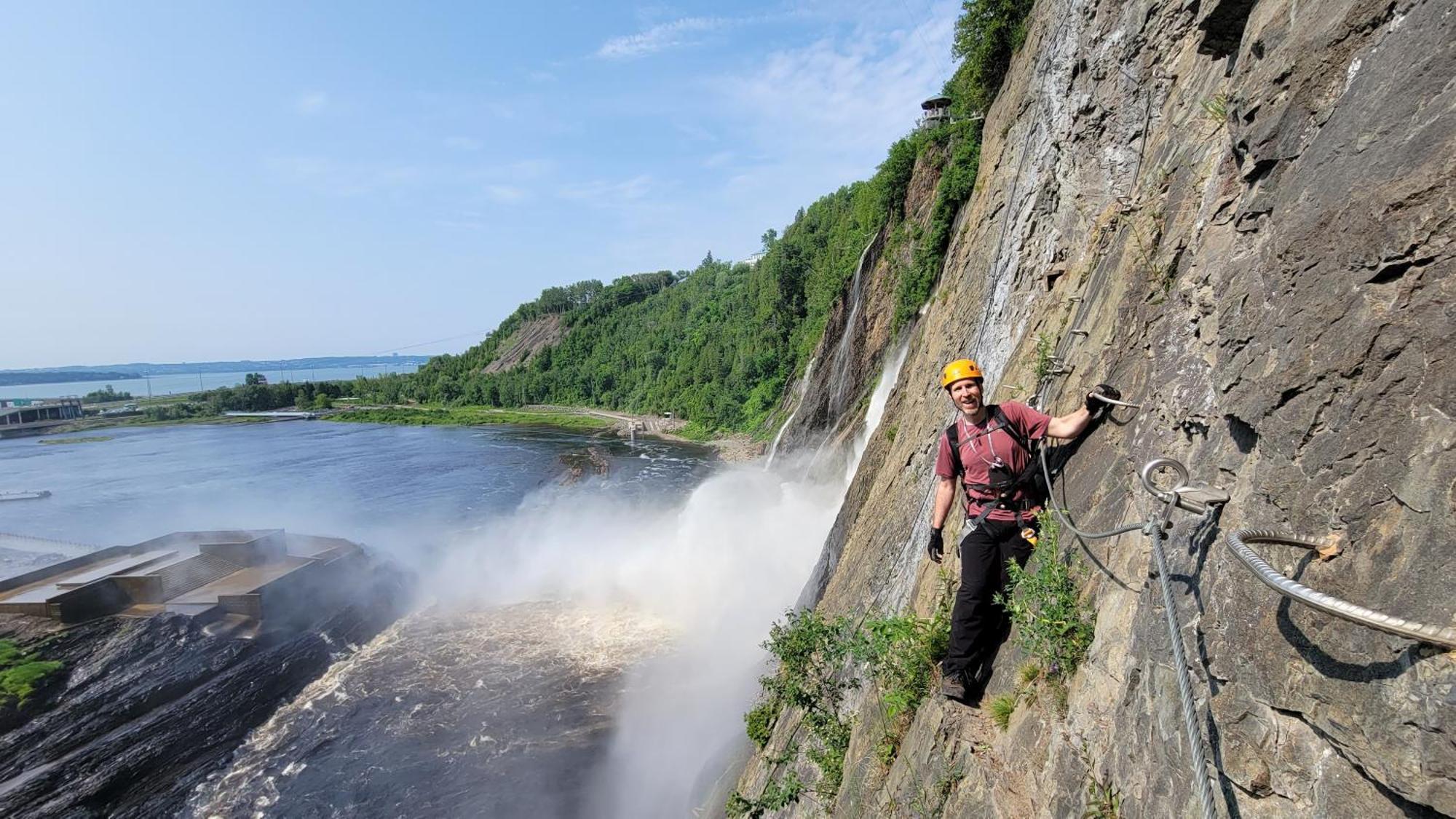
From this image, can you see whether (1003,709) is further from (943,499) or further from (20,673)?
(20,673)

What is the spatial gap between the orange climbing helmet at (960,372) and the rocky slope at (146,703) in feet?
70.7

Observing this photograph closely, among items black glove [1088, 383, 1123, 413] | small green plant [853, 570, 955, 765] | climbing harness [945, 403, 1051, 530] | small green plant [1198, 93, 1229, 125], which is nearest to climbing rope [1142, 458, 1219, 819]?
black glove [1088, 383, 1123, 413]

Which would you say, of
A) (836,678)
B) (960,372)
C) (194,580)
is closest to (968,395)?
(960,372)

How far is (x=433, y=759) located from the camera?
1725cm

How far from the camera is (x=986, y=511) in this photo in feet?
15.8

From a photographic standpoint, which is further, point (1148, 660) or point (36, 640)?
point (36, 640)

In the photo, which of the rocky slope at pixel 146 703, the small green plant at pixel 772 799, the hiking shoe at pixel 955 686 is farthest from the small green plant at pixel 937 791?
the rocky slope at pixel 146 703

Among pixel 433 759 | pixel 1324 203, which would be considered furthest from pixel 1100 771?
pixel 433 759

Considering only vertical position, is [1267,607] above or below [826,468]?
above

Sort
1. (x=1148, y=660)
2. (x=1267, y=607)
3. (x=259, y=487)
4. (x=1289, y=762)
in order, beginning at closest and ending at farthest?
(x=1289, y=762) < (x=1267, y=607) < (x=1148, y=660) < (x=259, y=487)

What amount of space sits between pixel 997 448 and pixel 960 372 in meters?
0.62

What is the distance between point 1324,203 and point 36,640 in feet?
116

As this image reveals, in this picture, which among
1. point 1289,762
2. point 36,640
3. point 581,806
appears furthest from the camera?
point 36,640

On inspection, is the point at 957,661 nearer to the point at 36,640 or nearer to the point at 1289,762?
the point at 1289,762
